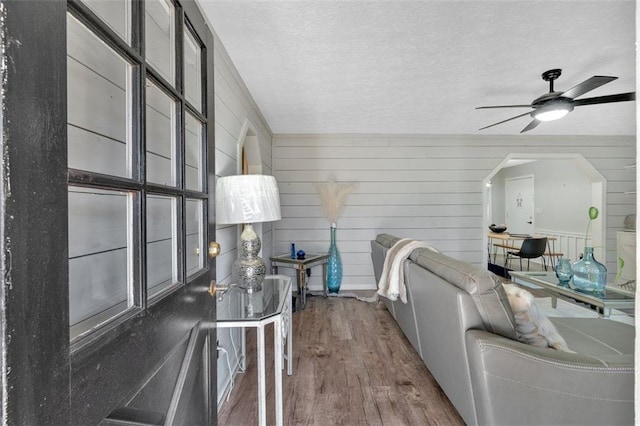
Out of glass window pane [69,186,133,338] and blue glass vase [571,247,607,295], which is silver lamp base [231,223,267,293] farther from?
blue glass vase [571,247,607,295]

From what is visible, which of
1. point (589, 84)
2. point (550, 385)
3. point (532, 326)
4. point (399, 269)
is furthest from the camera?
point (399, 269)

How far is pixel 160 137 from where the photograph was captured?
2.75ft

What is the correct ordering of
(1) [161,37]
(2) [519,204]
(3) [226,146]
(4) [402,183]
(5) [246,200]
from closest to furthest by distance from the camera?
(1) [161,37], (5) [246,200], (3) [226,146], (4) [402,183], (2) [519,204]

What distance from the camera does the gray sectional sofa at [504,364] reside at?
1.16 metres

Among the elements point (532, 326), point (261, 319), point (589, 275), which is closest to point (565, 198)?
point (589, 275)

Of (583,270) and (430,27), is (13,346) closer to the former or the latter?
(430,27)

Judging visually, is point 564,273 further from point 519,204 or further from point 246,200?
point 519,204

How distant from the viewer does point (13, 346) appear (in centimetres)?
35

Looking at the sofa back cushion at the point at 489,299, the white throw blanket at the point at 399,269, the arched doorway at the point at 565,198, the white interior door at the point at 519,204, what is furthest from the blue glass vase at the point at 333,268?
the white interior door at the point at 519,204

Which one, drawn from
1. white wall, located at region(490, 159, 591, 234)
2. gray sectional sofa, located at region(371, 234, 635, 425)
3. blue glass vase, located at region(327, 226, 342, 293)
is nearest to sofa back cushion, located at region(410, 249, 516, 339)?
gray sectional sofa, located at region(371, 234, 635, 425)

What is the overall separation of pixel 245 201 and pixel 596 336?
2.28 m

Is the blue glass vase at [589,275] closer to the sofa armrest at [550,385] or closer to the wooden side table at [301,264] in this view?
the sofa armrest at [550,385]

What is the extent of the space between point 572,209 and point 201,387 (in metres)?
7.12

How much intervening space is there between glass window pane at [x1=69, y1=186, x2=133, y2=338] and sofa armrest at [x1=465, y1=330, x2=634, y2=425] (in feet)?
4.30
